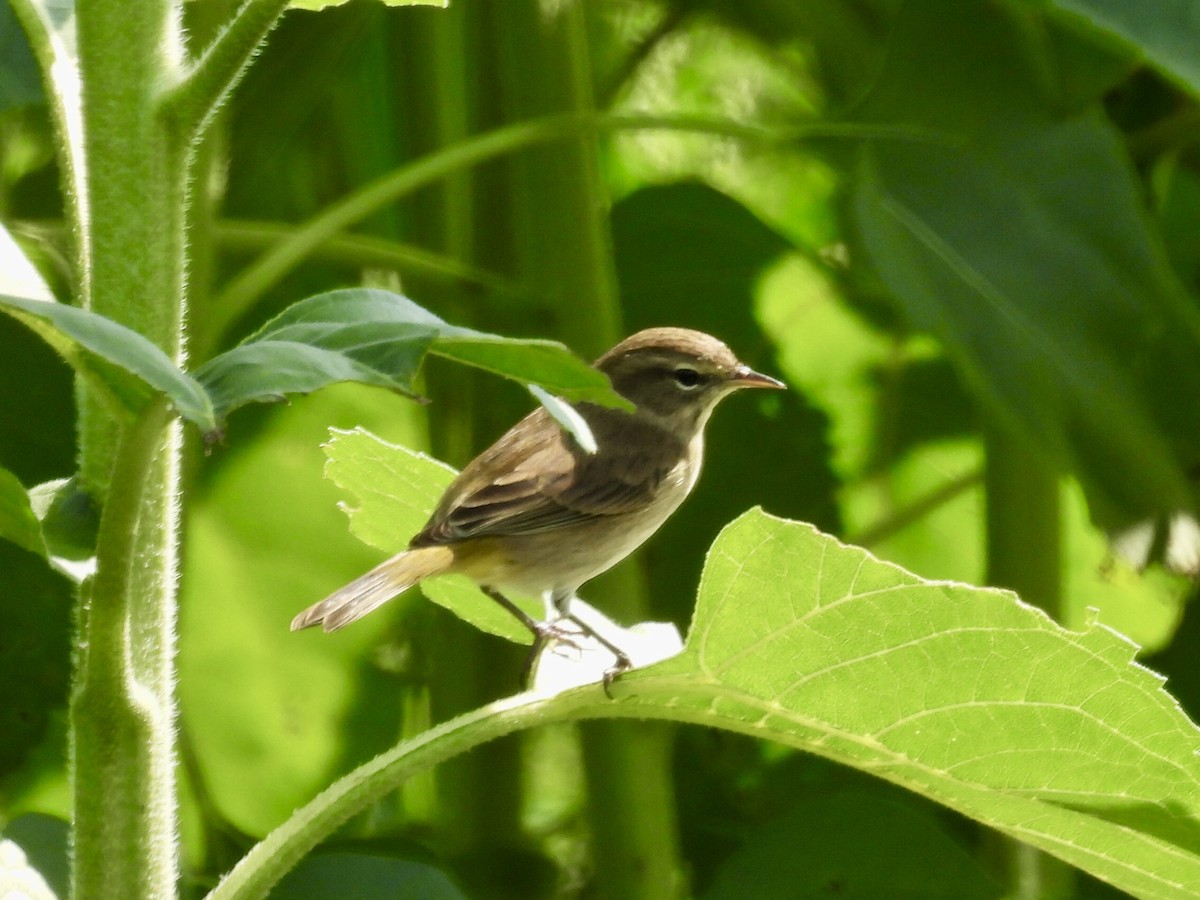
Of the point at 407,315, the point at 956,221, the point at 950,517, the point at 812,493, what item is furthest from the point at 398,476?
the point at 950,517

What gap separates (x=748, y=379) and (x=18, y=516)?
1199 mm

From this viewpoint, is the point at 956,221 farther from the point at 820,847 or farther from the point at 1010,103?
the point at 820,847

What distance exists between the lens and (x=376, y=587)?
1498 millimetres

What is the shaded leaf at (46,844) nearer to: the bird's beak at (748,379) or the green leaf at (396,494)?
the green leaf at (396,494)

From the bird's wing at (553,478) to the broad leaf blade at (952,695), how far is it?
0.74 meters

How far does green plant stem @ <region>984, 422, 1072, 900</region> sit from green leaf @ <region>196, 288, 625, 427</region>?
1072 mm

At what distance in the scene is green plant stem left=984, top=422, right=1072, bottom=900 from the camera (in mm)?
1634

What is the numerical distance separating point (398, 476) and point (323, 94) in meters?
0.94

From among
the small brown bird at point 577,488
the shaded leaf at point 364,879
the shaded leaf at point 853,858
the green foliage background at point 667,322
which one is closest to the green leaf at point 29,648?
the green foliage background at point 667,322

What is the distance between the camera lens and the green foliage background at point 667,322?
58.1 inches

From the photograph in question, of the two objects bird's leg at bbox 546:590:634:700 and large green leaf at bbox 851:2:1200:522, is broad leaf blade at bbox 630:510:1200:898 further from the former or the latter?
large green leaf at bbox 851:2:1200:522

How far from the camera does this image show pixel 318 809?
831mm

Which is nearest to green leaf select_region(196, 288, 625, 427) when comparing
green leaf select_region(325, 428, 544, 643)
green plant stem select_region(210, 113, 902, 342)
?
green leaf select_region(325, 428, 544, 643)

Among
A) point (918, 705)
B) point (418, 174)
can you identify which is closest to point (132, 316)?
point (918, 705)
